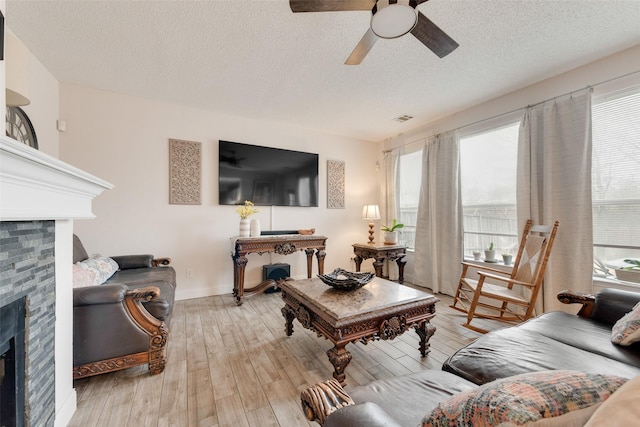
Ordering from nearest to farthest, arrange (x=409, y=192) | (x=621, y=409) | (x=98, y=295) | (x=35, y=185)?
(x=621, y=409)
(x=35, y=185)
(x=98, y=295)
(x=409, y=192)

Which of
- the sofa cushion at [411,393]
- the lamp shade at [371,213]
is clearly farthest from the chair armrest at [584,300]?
the lamp shade at [371,213]

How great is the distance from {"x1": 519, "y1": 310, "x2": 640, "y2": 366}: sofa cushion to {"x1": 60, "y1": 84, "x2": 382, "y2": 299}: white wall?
290 cm

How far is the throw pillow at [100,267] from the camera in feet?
6.29

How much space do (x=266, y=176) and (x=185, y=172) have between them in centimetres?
101

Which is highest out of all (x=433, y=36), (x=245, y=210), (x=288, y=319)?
(x=433, y=36)

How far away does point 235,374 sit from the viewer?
1.66 meters

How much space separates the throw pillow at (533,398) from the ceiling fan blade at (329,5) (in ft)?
5.71

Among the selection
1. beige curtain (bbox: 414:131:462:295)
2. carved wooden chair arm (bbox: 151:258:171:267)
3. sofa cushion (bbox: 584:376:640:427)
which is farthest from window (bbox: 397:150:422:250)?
sofa cushion (bbox: 584:376:640:427)

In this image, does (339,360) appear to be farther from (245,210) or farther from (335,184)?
(335,184)

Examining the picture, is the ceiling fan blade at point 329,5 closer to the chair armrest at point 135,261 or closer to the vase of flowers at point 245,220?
the vase of flowers at point 245,220

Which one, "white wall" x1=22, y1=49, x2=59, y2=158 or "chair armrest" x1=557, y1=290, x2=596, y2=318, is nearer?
"chair armrest" x1=557, y1=290, x2=596, y2=318

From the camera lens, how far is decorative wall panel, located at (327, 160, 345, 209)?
4125 mm

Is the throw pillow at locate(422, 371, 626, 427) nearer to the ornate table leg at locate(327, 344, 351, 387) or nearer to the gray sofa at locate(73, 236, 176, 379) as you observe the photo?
the ornate table leg at locate(327, 344, 351, 387)

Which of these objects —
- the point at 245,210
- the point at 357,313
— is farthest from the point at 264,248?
the point at 357,313
